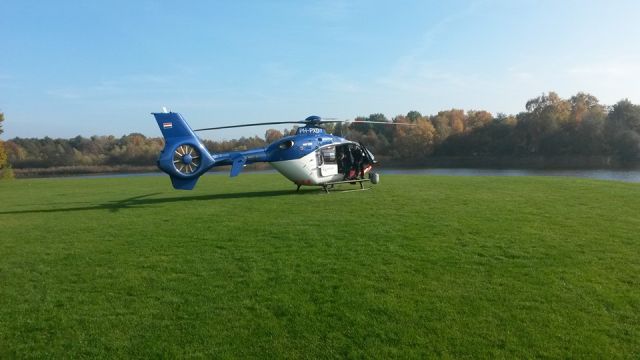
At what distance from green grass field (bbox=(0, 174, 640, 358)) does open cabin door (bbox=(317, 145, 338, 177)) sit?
489 centimetres

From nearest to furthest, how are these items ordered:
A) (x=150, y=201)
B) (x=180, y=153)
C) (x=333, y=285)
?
(x=333, y=285)
(x=180, y=153)
(x=150, y=201)

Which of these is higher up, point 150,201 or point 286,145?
point 286,145

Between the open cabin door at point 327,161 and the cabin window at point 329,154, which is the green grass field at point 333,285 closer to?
the open cabin door at point 327,161

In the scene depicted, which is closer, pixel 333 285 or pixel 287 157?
pixel 333 285

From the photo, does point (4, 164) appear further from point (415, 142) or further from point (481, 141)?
point (481, 141)

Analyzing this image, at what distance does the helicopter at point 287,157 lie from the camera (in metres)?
14.8

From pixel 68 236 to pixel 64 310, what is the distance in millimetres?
5061

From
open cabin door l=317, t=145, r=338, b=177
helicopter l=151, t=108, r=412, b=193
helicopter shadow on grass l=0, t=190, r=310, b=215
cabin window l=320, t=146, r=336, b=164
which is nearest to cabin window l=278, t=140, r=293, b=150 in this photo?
helicopter l=151, t=108, r=412, b=193

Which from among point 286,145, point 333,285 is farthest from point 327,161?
point 333,285

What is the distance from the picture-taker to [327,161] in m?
16.7

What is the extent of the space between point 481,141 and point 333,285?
80.5 metres

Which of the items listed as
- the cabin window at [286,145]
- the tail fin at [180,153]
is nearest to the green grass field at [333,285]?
the tail fin at [180,153]

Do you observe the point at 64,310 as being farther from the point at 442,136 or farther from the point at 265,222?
the point at 442,136

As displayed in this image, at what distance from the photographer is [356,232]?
934cm
